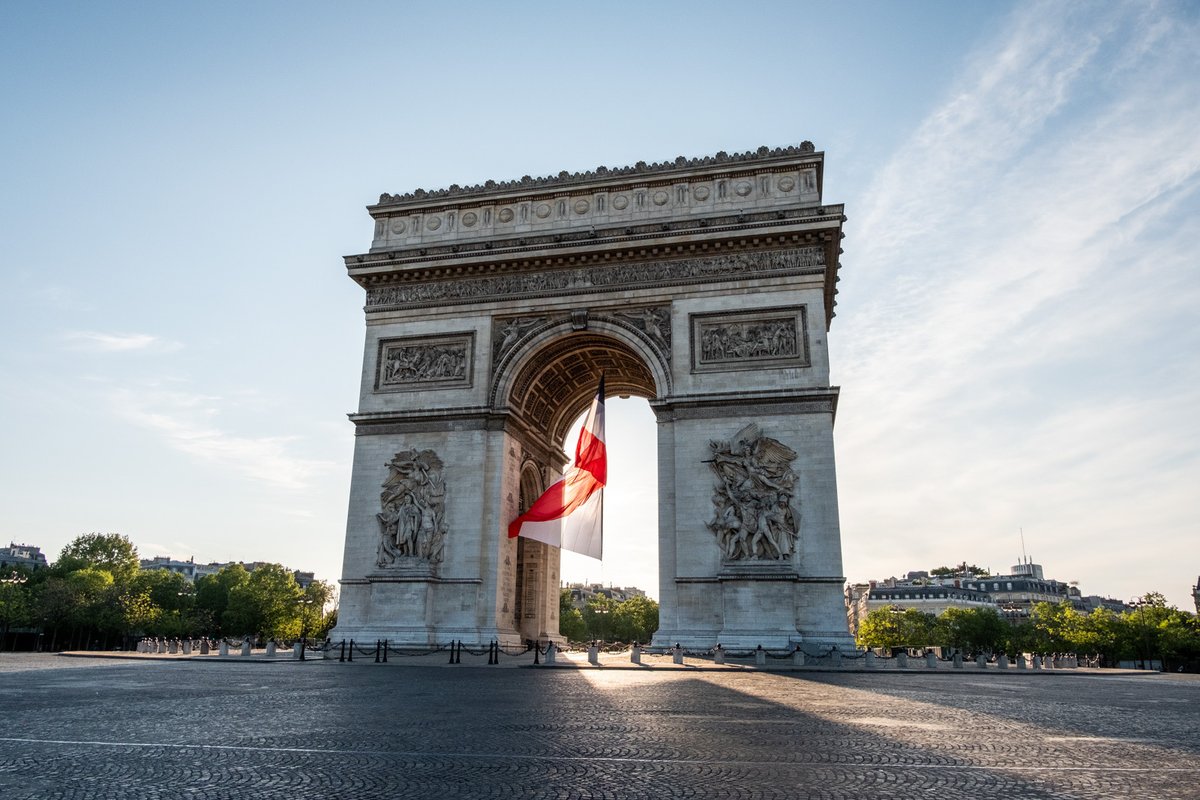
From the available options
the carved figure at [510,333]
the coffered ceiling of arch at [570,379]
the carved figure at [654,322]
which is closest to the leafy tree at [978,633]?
the coffered ceiling of arch at [570,379]

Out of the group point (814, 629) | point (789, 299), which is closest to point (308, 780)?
point (814, 629)

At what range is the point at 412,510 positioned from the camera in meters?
25.7

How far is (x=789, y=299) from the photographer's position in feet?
82.9

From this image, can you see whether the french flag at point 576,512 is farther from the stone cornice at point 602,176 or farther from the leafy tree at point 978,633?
the leafy tree at point 978,633

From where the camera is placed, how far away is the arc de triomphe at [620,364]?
23.3 m

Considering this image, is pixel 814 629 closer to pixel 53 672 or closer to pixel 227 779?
pixel 53 672

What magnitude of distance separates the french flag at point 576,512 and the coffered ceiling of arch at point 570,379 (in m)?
3.15

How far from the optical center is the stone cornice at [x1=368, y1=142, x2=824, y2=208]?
1051 inches

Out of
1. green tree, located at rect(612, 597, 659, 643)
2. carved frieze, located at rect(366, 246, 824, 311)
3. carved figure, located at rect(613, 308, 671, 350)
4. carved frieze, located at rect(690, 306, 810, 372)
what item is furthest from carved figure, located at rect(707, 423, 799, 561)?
green tree, located at rect(612, 597, 659, 643)

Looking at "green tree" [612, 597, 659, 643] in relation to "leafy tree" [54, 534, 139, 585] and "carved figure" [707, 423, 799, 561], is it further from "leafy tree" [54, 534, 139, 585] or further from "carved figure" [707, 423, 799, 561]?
"carved figure" [707, 423, 799, 561]

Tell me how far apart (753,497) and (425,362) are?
38.6 ft

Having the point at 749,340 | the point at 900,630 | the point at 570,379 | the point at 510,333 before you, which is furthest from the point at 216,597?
the point at 900,630

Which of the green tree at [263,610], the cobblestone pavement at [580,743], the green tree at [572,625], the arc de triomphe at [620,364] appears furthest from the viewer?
the green tree at [572,625]

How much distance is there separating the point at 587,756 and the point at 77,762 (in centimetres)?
343
